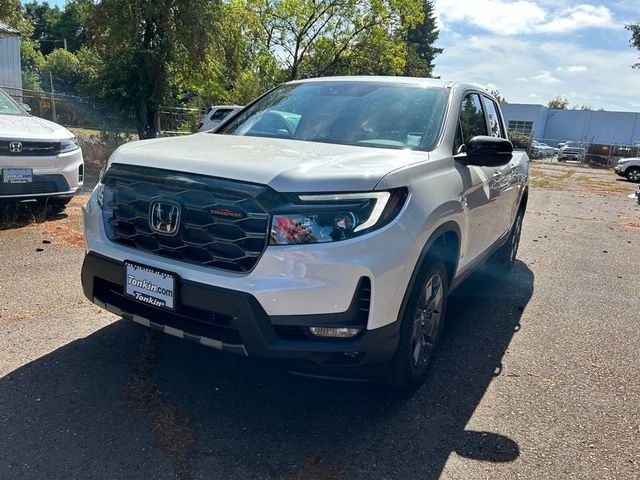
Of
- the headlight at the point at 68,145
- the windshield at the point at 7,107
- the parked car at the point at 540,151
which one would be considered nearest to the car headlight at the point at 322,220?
the headlight at the point at 68,145

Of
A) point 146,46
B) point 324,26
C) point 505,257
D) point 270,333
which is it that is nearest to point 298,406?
point 270,333

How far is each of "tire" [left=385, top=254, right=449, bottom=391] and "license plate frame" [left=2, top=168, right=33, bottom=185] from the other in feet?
16.6

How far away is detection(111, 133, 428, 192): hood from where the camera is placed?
2557 millimetres

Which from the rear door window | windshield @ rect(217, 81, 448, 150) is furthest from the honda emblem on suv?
the rear door window

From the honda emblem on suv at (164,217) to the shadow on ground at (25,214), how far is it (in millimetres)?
4496

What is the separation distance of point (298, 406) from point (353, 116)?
2.00 m

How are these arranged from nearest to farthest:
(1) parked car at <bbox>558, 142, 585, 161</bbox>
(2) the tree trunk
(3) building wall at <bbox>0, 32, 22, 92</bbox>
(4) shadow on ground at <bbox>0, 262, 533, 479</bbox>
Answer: (4) shadow on ground at <bbox>0, 262, 533, 479</bbox>
(2) the tree trunk
(3) building wall at <bbox>0, 32, 22, 92</bbox>
(1) parked car at <bbox>558, 142, 585, 161</bbox>

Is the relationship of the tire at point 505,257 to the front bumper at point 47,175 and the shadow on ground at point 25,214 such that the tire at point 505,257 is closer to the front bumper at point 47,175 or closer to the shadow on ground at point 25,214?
the front bumper at point 47,175

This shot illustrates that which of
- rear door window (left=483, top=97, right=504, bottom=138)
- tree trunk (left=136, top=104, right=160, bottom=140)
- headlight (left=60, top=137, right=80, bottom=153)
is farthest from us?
tree trunk (left=136, top=104, right=160, bottom=140)

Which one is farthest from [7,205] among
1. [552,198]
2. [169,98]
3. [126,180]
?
[552,198]

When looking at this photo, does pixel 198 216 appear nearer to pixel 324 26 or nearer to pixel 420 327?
pixel 420 327

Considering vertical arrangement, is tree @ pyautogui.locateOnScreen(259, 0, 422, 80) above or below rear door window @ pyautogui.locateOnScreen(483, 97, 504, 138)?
above

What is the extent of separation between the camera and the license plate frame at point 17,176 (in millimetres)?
5984

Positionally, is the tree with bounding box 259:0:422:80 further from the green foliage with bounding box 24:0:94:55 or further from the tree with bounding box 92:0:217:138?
the green foliage with bounding box 24:0:94:55
